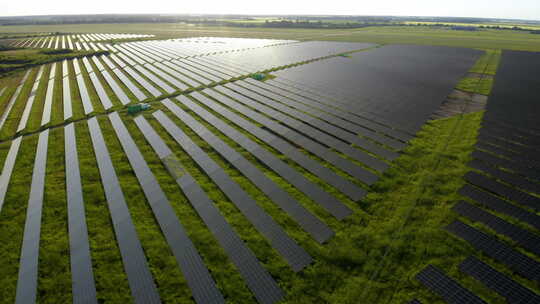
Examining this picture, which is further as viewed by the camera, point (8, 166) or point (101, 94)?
point (101, 94)

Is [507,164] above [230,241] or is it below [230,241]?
above

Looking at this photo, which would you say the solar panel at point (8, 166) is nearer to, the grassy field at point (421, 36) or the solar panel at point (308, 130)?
the solar panel at point (308, 130)

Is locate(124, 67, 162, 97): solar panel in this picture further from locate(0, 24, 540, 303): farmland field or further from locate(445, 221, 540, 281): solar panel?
locate(445, 221, 540, 281): solar panel

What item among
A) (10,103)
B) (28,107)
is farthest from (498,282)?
(10,103)

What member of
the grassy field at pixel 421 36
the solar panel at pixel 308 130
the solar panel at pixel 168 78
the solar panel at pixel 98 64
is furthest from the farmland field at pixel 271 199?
the grassy field at pixel 421 36

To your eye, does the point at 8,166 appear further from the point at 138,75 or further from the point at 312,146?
the point at 138,75

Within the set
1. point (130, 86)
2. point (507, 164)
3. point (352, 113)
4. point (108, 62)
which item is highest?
point (108, 62)
